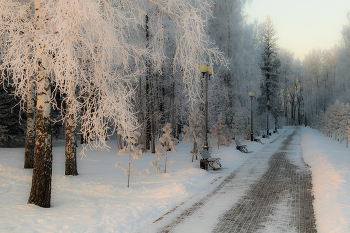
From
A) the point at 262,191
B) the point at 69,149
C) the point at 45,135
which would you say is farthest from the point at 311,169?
the point at 45,135

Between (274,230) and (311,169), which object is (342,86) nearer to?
(311,169)

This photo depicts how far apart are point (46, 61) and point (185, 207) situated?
5073 millimetres

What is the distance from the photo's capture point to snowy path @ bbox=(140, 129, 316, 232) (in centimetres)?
557

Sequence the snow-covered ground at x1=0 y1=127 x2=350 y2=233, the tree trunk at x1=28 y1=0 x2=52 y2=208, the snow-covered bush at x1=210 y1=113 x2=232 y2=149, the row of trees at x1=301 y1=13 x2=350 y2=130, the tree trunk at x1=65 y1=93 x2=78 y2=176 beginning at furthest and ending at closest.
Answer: the row of trees at x1=301 y1=13 x2=350 y2=130 < the snow-covered bush at x1=210 y1=113 x2=232 y2=149 < the tree trunk at x1=65 y1=93 x2=78 y2=176 < the tree trunk at x1=28 y1=0 x2=52 y2=208 < the snow-covered ground at x1=0 y1=127 x2=350 y2=233

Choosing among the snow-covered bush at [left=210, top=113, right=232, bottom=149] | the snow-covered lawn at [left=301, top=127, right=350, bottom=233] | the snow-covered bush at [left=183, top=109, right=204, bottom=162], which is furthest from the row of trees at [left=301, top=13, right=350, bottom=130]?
the snow-covered lawn at [left=301, top=127, right=350, bottom=233]

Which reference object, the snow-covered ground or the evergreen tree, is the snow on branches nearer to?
the snow-covered ground

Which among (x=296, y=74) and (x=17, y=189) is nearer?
(x=17, y=189)

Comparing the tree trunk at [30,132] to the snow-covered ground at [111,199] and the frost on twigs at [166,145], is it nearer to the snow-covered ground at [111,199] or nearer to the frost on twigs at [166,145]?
the snow-covered ground at [111,199]

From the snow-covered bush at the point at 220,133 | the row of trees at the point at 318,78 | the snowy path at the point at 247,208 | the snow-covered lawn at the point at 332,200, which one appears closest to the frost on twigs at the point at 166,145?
the snowy path at the point at 247,208

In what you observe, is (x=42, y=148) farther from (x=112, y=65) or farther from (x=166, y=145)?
(x=166, y=145)

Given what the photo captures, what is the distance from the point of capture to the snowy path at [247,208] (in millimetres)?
5574

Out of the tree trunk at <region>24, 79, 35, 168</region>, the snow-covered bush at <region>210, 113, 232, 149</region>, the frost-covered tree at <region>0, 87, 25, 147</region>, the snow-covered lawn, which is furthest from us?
the snow-covered bush at <region>210, 113, 232, 149</region>

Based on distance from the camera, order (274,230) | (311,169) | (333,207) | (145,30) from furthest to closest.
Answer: (145,30), (311,169), (333,207), (274,230)

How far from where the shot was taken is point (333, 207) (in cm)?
646
